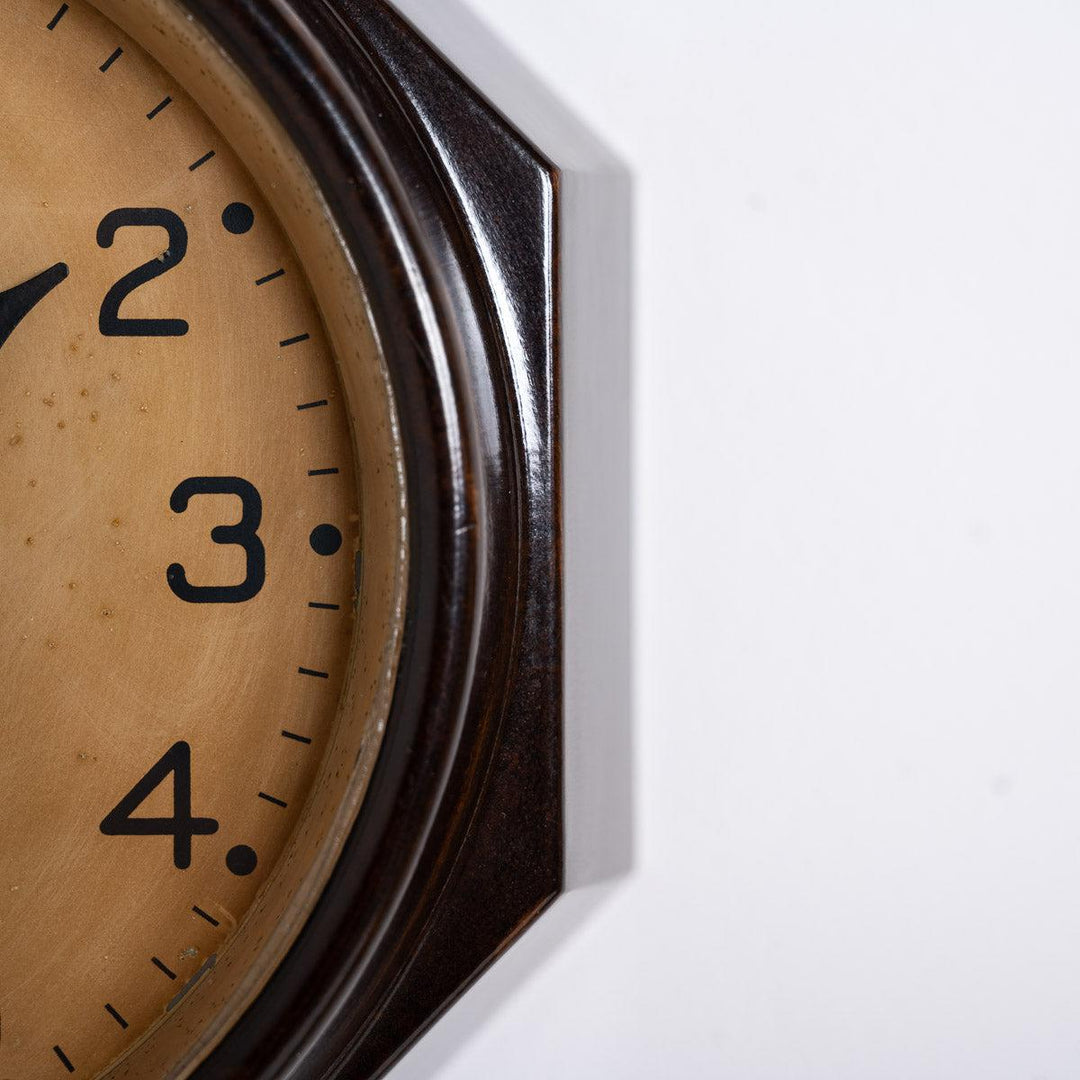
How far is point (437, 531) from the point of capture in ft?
1.34

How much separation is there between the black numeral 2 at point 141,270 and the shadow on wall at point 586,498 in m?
0.14

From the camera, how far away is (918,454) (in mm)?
562

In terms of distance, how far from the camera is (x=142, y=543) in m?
0.46

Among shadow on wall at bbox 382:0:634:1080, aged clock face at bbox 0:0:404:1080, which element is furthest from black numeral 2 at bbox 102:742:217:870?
shadow on wall at bbox 382:0:634:1080

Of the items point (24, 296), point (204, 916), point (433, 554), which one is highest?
point (24, 296)

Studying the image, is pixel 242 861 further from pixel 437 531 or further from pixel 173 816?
pixel 437 531

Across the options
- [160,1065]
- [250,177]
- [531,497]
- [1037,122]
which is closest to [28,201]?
[250,177]

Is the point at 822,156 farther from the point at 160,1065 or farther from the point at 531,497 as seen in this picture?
the point at 160,1065

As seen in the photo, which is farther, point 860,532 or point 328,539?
point 860,532

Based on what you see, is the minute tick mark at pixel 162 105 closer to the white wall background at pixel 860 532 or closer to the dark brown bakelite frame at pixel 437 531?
the dark brown bakelite frame at pixel 437 531

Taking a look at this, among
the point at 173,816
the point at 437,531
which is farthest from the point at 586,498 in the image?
the point at 173,816

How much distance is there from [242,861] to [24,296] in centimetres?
25

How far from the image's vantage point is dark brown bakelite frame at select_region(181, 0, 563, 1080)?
0.41m

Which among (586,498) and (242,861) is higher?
(586,498)
